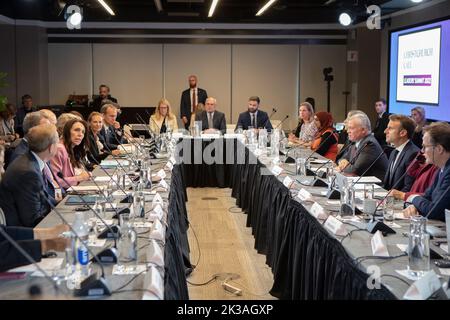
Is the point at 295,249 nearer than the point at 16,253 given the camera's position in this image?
No

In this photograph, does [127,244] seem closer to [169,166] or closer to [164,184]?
[164,184]

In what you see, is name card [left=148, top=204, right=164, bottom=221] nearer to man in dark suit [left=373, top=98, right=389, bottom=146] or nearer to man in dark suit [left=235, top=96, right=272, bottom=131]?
man in dark suit [left=235, top=96, right=272, bottom=131]

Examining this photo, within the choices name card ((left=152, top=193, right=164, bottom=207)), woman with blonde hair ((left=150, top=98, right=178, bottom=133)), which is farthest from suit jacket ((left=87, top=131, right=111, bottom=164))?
name card ((left=152, top=193, right=164, bottom=207))

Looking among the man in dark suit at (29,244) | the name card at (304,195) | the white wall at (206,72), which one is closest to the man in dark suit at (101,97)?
the white wall at (206,72)

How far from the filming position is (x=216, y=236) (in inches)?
222

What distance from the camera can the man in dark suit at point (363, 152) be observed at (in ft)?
16.3

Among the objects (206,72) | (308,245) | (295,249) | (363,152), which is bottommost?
(295,249)

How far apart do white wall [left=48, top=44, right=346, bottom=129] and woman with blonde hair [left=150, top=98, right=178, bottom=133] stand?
453 cm

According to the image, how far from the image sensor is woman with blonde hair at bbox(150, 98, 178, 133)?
8.55 meters

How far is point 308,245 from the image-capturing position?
3.40 meters

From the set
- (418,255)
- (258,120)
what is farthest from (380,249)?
(258,120)

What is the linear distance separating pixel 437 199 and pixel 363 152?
1.70 m
